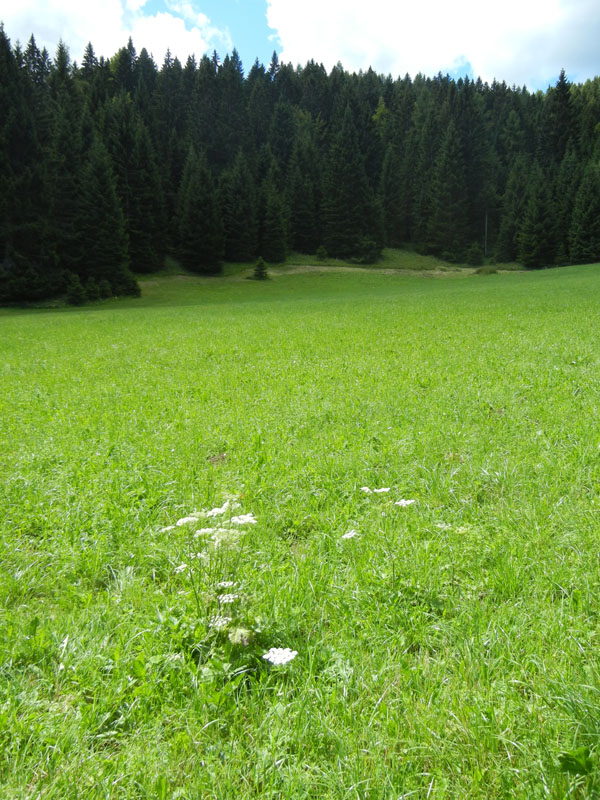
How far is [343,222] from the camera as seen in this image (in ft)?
226

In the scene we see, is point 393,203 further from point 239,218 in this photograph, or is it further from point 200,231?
point 200,231

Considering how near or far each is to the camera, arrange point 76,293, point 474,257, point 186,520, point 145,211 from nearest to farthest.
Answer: point 186,520 → point 76,293 → point 145,211 → point 474,257

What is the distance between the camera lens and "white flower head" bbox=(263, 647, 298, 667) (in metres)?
2.30

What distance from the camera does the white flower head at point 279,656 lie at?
2.30 metres

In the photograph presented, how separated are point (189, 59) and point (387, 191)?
53184 millimetres

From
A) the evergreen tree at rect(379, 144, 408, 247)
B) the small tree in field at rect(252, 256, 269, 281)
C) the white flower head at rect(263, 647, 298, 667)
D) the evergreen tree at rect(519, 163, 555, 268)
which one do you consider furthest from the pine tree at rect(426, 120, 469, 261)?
the white flower head at rect(263, 647, 298, 667)

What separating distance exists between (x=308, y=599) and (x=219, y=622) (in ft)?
1.92

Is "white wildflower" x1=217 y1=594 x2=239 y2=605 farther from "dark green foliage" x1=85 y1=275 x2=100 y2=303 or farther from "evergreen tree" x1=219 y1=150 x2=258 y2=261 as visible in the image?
"evergreen tree" x1=219 y1=150 x2=258 y2=261

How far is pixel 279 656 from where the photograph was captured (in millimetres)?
2332

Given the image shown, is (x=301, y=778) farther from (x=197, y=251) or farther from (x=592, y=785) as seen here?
(x=197, y=251)

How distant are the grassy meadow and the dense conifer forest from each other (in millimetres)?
42047

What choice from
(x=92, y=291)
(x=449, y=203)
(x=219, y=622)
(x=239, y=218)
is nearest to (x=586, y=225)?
(x=449, y=203)

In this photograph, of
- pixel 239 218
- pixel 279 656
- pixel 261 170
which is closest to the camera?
pixel 279 656

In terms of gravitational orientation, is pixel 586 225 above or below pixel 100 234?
above
